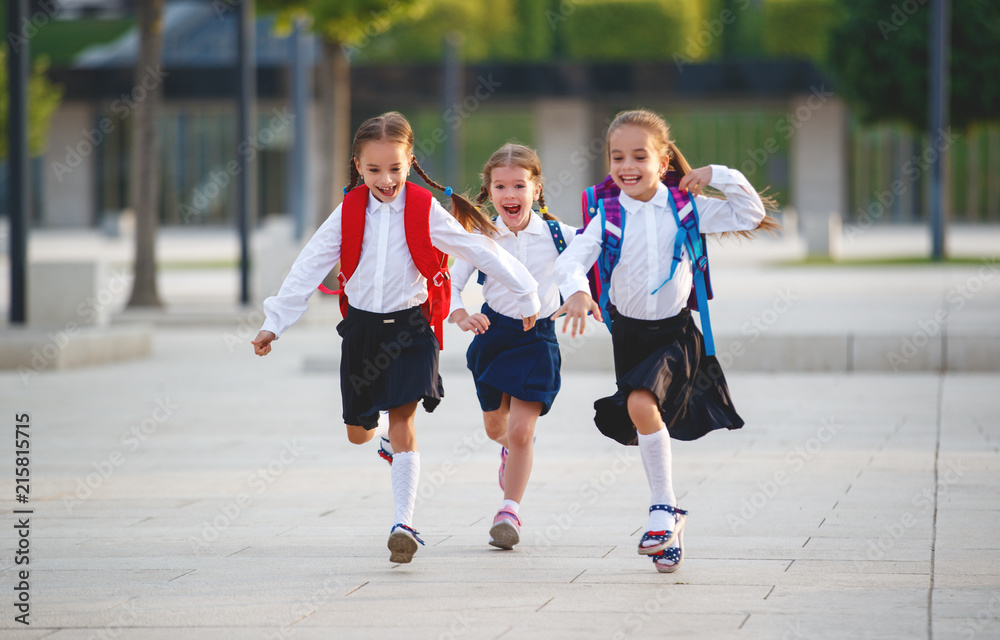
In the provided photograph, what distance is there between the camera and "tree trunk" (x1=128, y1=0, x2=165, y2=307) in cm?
1647

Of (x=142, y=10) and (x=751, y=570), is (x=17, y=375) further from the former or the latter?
(x=751, y=570)

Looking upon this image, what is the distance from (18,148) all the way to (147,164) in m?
4.66

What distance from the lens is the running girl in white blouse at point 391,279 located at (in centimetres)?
501

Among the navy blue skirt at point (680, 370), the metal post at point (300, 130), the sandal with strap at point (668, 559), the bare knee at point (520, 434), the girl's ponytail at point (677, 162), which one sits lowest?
the sandal with strap at point (668, 559)

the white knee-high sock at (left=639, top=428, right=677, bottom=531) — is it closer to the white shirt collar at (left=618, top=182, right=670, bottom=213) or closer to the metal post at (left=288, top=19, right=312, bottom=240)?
the white shirt collar at (left=618, top=182, right=670, bottom=213)

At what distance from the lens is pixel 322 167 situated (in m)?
19.5

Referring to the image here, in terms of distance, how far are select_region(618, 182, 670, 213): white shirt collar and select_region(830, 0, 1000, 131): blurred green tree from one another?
21491 mm

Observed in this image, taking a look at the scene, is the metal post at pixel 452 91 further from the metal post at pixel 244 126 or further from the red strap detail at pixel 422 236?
the red strap detail at pixel 422 236

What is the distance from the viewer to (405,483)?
501 cm

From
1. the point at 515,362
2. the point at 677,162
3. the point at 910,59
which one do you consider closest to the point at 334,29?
the point at 910,59

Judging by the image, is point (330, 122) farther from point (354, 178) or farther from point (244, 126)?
point (354, 178)

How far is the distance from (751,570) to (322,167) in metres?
15.4

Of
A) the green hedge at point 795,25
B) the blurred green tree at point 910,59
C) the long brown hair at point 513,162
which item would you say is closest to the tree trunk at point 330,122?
the blurred green tree at point 910,59

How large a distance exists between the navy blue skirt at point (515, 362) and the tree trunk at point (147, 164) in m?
12.0
